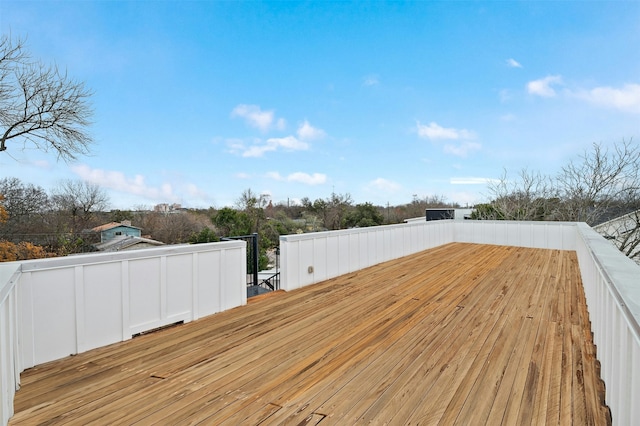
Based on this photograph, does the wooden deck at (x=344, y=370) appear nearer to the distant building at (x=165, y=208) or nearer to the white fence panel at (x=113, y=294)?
the white fence panel at (x=113, y=294)

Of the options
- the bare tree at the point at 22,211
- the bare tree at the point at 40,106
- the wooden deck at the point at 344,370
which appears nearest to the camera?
the wooden deck at the point at 344,370

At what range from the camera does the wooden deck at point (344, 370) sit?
4.84ft

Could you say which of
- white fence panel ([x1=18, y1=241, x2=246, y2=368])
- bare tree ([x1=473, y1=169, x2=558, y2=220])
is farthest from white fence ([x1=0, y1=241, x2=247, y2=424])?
bare tree ([x1=473, y1=169, x2=558, y2=220])

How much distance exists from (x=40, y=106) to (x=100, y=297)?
1168 cm

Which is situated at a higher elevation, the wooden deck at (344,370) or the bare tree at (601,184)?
the bare tree at (601,184)

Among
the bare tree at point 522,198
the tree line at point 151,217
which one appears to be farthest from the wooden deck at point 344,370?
the bare tree at point 522,198

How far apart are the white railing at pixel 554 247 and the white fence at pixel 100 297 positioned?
3.66 feet

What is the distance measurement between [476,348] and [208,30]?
1080 cm

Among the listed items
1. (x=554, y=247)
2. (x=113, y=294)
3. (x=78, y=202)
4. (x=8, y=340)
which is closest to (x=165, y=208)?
(x=78, y=202)

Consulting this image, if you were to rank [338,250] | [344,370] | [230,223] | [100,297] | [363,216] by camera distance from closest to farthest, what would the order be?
1. [344,370]
2. [100,297]
3. [338,250]
4. [230,223]
5. [363,216]

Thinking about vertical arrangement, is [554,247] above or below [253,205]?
below

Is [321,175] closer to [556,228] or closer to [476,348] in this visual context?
[556,228]

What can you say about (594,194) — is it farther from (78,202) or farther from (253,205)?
(78,202)

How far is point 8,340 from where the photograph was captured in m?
1.47
